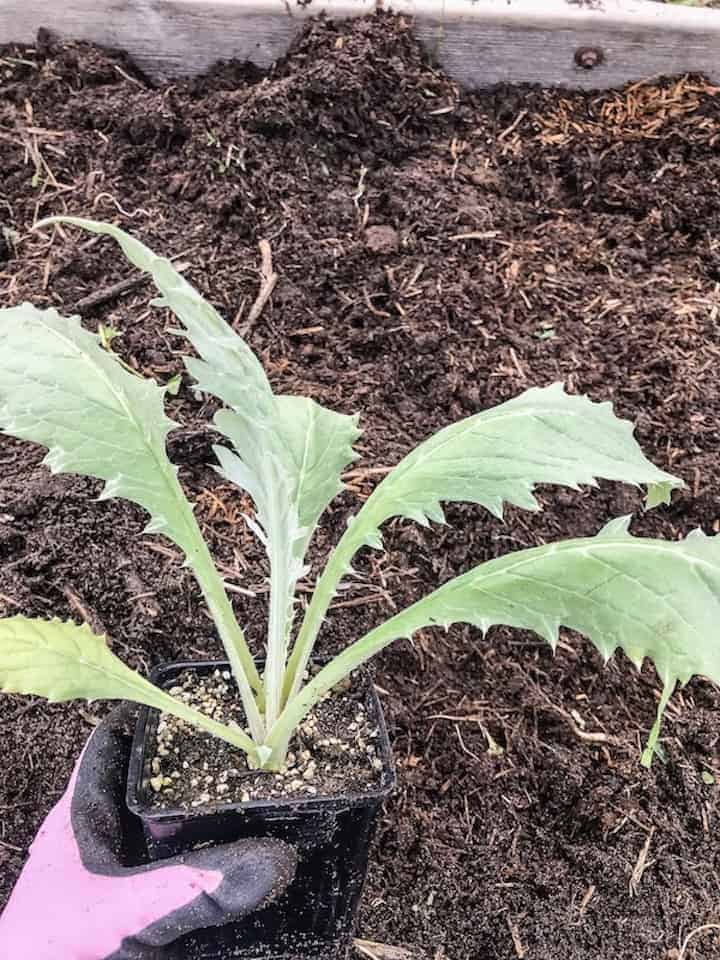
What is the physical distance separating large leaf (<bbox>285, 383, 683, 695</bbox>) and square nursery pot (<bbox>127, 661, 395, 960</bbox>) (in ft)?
0.48

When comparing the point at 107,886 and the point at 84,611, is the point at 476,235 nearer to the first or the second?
the point at 84,611

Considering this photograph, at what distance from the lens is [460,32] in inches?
74.1

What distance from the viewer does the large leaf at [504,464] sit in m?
0.95

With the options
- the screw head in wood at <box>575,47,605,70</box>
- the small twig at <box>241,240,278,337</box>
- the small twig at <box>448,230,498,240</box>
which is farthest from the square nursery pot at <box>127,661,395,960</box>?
the screw head in wood at <box>575,47,605,70</box>

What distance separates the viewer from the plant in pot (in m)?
0.84

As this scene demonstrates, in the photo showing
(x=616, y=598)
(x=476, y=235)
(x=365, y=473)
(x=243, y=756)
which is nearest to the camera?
(x=616, y=598)

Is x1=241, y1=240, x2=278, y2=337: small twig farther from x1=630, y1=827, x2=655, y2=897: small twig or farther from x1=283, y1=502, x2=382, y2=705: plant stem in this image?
x1=630, y1=827, x2=655, y2=897: small twig

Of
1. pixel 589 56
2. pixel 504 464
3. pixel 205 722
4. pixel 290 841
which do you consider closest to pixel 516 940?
pixel 290 841

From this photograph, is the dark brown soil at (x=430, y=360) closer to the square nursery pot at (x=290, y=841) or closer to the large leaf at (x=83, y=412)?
the square nursery pot at (x=290, y=841)

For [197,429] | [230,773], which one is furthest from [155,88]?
[230,773]

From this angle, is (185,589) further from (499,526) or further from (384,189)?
(384,189)

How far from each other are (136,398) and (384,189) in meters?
0.93

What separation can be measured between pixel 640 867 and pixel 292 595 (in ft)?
2.20

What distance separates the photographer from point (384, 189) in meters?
1.75
